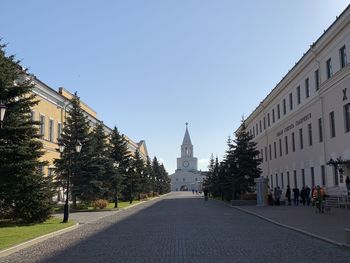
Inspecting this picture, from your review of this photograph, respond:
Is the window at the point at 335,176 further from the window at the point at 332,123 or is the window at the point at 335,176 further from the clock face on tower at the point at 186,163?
the clock face on tower at the point at 186,163

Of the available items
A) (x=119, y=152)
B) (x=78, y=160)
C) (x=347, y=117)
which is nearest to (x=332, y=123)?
(x=347, y=117)

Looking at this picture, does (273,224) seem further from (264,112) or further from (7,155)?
(264,112)

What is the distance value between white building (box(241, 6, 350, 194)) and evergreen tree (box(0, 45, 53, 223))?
18.5 meters

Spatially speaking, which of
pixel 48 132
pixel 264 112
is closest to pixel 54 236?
pixel 48 132

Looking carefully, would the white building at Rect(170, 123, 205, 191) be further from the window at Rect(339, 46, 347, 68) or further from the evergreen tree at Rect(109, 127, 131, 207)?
the window at Rect(339, 46, 347, 68)

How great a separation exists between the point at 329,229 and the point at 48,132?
110ft

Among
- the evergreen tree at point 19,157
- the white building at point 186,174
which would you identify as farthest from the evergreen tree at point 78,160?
the white building at point 186,174

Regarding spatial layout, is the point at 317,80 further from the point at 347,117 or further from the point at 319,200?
the point at 319,200

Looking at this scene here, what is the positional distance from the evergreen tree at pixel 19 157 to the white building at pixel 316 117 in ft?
60.9

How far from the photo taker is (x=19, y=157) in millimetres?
21844

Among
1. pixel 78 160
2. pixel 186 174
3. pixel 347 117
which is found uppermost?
pixel 186 174

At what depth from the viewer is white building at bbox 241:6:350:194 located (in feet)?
109

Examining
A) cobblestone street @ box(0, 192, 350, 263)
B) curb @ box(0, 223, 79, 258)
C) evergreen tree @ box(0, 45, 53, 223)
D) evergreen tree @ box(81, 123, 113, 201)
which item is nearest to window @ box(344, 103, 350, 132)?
cobblestone street @ box(0, 192, 350, 263)

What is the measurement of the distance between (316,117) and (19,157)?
26.3 metres
